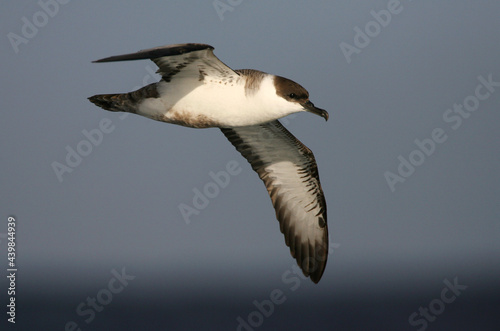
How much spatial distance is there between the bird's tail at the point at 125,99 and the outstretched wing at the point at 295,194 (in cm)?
259

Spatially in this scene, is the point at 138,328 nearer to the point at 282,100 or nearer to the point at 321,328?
the point at 321,328

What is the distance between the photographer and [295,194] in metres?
15.3

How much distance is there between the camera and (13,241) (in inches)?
671

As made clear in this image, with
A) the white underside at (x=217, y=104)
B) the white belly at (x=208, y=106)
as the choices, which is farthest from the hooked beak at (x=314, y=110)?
the white belly at (x=208, y=106)

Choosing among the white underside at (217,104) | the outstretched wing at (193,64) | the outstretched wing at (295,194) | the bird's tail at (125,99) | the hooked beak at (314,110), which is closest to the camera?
the outstretched wing at (193,64)

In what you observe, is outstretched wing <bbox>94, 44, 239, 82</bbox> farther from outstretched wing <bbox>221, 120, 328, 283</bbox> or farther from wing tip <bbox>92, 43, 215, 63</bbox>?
outstretched wing <bbox>221, 120, 328, 283</bbox>

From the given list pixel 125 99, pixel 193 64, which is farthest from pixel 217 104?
pixel 125 99

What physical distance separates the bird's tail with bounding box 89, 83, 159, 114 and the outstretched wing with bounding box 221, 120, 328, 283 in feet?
8.50

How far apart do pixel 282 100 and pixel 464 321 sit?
7930 centimetres

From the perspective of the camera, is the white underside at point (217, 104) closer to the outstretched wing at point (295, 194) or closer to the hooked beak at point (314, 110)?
the hooked beak at point (314, 110)

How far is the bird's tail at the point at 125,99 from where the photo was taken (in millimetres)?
12852

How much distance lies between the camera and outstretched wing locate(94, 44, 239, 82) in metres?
11.6

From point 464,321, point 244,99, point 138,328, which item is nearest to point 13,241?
point 244,99

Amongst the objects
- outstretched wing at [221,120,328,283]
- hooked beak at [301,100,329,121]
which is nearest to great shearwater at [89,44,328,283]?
hooked beak at [301,100,329,121]
